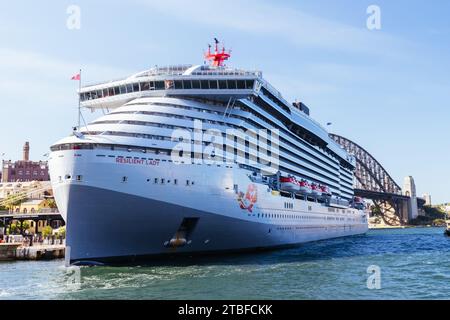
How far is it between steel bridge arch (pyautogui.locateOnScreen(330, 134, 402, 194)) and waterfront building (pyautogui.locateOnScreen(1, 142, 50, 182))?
118547 millimetres

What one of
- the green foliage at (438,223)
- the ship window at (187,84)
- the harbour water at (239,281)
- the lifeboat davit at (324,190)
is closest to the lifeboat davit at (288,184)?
the lifeboat davit at (324,190)

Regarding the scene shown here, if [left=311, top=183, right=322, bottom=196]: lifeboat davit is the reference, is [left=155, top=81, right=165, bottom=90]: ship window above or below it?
above

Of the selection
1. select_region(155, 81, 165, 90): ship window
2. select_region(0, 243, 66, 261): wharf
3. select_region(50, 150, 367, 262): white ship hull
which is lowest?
select_region(0, 243, 66, 261): wharf

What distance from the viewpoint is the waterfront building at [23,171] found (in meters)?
140

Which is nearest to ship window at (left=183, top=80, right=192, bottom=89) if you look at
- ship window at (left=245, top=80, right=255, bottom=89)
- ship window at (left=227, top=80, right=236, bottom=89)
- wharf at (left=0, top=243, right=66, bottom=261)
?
ship window at (left=227, top=80, right=236, bottom=89)

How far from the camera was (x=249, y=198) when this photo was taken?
38.1 meters

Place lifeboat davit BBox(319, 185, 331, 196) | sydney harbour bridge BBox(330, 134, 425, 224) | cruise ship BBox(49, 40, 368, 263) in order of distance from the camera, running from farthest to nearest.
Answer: sydney harbour bridge BBox(330, 134, 425, 224) < lifeboat davit BBox(319, 185, 331, 196) < cruise ship BBox(49, 40, 368, 263)

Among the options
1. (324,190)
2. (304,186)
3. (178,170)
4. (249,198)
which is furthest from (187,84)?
(324,190)

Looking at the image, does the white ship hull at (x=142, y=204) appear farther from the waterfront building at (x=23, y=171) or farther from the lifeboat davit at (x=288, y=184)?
the waterfront building at (x=23, y=171)

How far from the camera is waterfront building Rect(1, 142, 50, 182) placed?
139625 mm

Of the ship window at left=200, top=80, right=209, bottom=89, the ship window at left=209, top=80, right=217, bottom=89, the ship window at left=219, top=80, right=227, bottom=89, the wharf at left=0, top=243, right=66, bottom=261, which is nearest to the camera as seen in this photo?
the ship window at left=200, top=80, right=209, bottom=89

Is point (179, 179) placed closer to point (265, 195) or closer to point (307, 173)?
point (265, 195)

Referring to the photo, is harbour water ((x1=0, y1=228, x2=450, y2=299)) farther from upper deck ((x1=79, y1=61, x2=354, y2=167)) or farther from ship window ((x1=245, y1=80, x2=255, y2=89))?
ship window ((x1=245, y1=80, x2=255, y2=89))

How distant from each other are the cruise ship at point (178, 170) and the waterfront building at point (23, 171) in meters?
107
